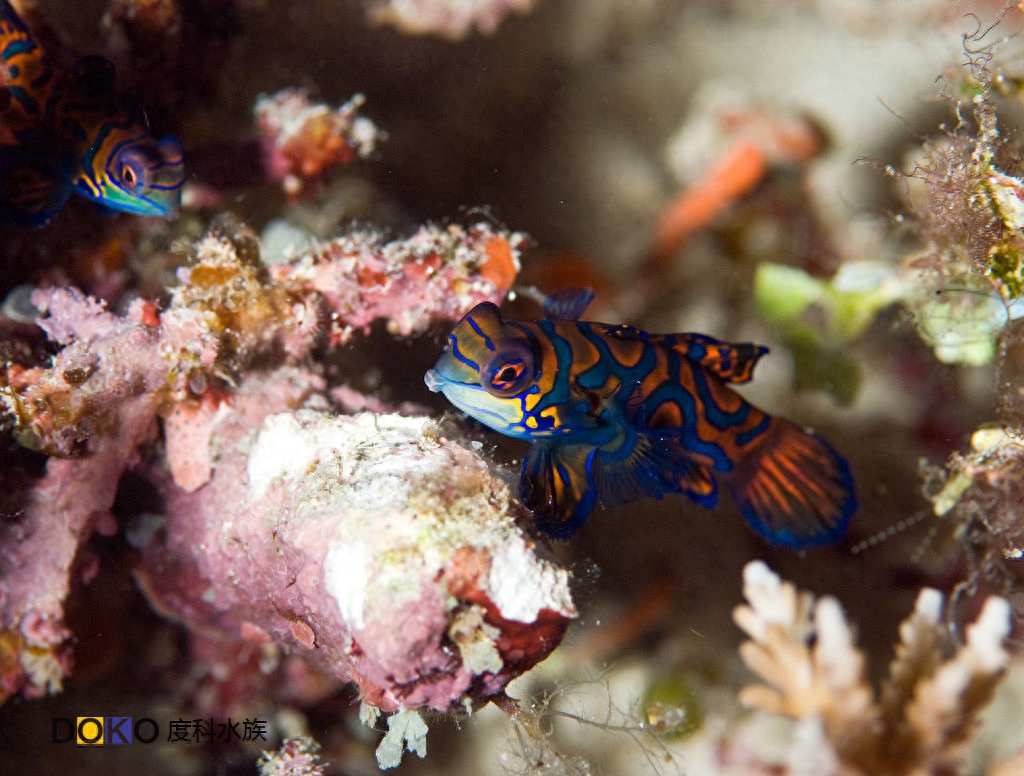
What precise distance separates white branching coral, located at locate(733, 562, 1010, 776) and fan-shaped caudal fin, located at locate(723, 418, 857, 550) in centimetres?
162

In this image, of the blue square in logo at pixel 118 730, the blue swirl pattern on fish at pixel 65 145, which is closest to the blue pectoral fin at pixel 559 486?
the blue swirl pattern on fish at pixel 65 145

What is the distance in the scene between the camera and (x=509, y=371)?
97.0 inches

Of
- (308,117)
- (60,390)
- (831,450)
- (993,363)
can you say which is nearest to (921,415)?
(993,363)

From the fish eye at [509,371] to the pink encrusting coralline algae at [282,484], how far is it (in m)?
0.28

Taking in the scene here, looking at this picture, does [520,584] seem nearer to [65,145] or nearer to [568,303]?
[568,303]

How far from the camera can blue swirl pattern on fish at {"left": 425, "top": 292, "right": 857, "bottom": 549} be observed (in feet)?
8.25

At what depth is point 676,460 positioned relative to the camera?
10.4 ft

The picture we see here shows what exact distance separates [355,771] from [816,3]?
21.0ft

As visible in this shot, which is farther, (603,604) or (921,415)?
(921,415)

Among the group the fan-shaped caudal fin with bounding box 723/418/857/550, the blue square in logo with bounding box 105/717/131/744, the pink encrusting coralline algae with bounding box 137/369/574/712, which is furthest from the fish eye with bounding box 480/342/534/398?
the blue square in logo with bounding box 105/717/131/744

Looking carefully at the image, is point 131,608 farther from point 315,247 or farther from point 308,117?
point 308,117

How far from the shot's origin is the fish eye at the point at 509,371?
2.43m

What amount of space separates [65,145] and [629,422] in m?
3.10

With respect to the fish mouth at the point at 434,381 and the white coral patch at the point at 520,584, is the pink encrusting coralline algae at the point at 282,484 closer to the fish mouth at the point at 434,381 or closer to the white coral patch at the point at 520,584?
the white coral patch at the point at 520,584
